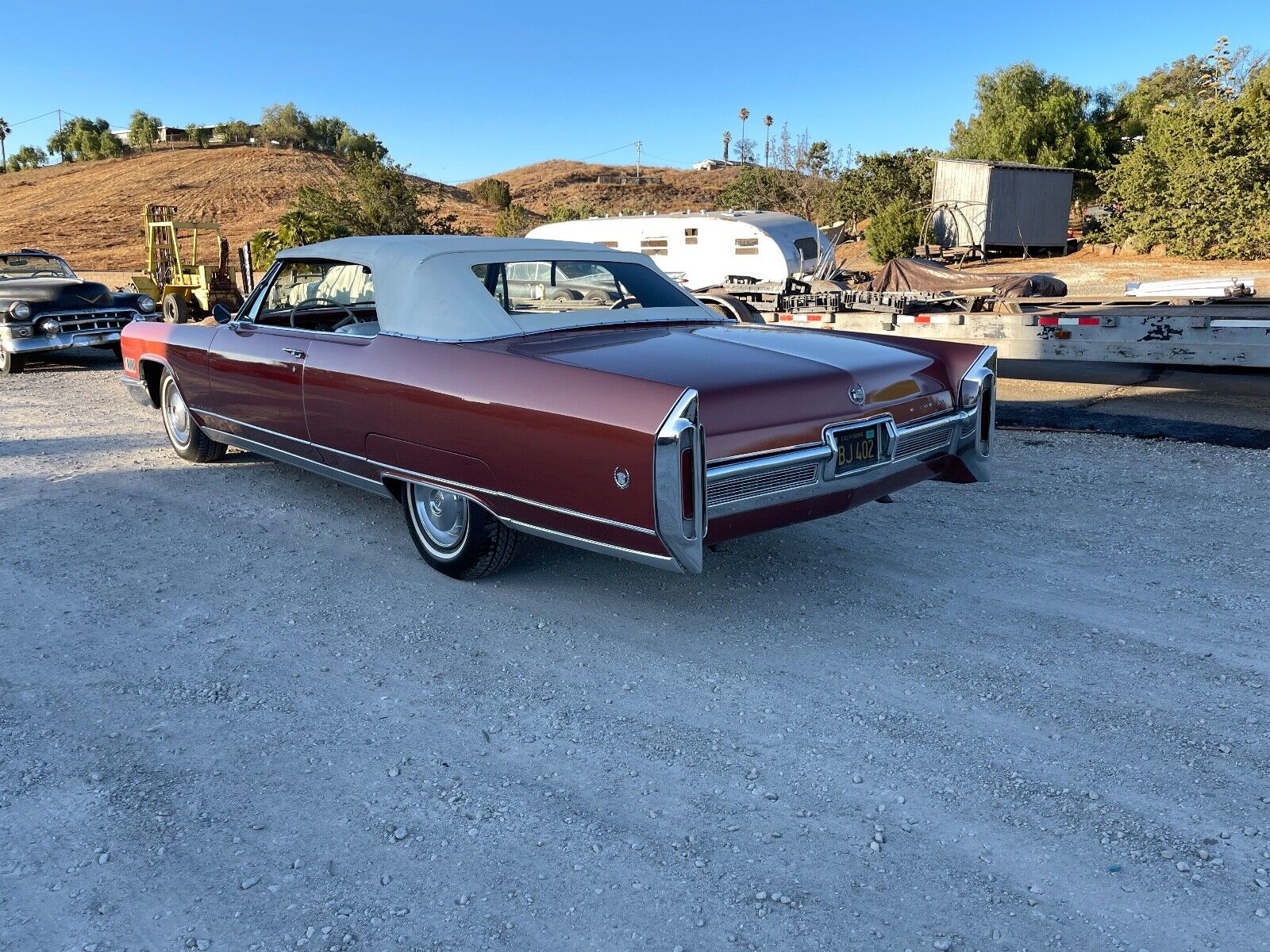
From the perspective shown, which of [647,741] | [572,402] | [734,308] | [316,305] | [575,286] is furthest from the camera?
[734,308]

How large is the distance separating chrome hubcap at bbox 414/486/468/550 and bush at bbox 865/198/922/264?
1002 inches

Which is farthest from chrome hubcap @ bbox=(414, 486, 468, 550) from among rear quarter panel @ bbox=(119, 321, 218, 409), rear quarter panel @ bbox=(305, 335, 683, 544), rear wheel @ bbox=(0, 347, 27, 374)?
rear wheel @ bbox=(0, 347, 27, 374)

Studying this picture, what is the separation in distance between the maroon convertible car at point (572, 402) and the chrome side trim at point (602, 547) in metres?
0.01

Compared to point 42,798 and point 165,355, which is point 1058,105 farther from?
point 42,798

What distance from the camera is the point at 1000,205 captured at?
28031 millimetres

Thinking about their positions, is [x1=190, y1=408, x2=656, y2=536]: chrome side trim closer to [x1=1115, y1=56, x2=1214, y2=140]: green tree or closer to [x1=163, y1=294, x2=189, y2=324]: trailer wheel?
[x1=163, y1=294, x2=189, y2=324]: trailer wheel

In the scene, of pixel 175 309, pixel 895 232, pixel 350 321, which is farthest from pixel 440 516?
pixel 895 232

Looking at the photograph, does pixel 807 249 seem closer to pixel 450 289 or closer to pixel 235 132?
pixel 450 289

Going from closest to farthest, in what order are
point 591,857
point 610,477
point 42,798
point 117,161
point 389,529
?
point 591,857 < point 42,798 < point 610,477 < point 389,529 < point 117,161

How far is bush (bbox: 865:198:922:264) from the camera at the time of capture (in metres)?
28.0

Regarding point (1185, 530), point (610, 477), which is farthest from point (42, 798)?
point (1185, 530)

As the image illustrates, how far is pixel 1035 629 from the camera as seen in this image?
3750mm

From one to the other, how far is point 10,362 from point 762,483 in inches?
462

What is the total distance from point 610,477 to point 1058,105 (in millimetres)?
37375
